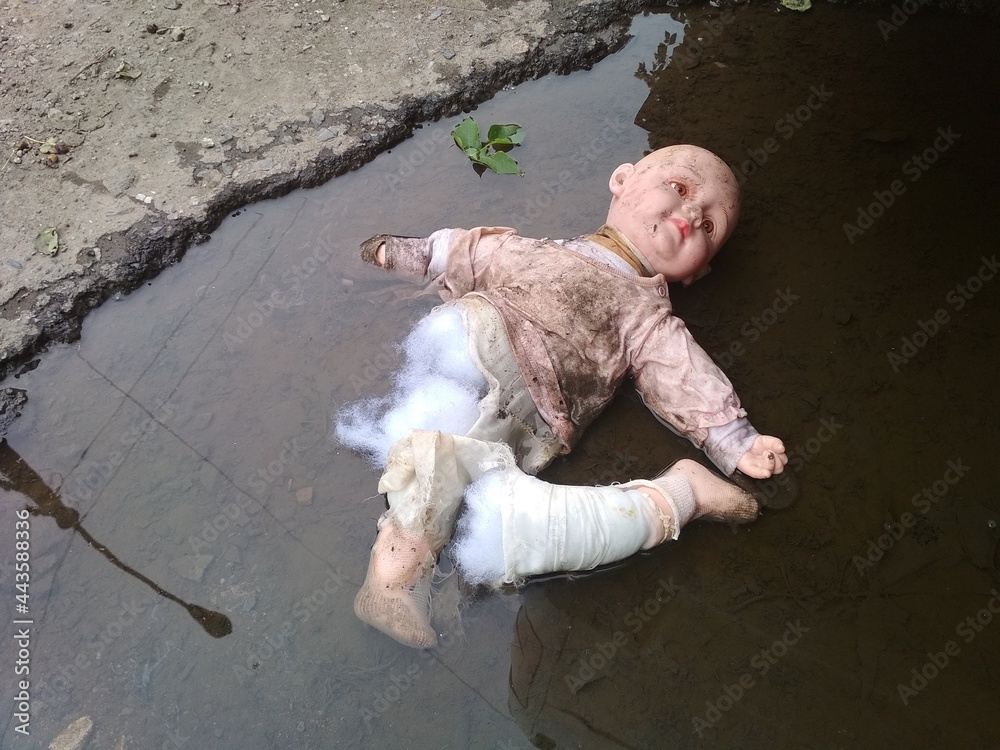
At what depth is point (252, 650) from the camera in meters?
2.71

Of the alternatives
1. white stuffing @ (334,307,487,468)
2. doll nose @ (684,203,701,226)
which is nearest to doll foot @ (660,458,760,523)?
white stuffing @ (334,307,487,468)

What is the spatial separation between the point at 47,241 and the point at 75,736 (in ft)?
7.19

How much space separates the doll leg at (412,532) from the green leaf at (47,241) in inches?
78.1

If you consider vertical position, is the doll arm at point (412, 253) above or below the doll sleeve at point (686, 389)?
above

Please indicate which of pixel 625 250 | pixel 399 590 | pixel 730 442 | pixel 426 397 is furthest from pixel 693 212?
pixel 399 590

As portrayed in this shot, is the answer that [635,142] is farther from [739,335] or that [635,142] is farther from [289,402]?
[289,402]

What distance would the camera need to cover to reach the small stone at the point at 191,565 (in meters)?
2.84

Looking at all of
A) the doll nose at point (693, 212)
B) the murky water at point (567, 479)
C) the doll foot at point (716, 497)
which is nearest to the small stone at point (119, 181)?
the murky water at point (567, 479)

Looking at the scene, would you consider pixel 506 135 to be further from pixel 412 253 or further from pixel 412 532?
pixel 412 532

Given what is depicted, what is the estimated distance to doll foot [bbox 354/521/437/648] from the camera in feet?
8.70

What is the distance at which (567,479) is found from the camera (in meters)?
3.20

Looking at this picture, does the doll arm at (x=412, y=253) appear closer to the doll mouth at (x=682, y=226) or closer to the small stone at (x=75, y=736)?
the doll mouth at (x=682, y=226)

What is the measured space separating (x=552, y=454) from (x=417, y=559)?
79cm

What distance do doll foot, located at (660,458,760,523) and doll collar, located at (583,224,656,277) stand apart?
39.1 inches
